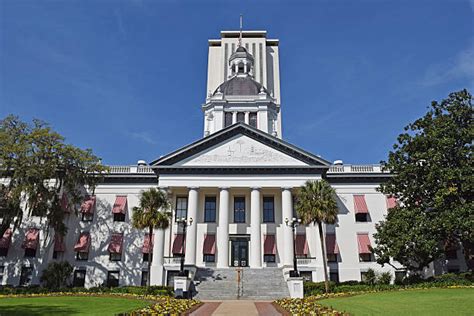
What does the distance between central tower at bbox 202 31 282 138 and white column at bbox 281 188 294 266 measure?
45.1 feet

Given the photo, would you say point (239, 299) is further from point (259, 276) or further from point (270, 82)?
point (270, 82)

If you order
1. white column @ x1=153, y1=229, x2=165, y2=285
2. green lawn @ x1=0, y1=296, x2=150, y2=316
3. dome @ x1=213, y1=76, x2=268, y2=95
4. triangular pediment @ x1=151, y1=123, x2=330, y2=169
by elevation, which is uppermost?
dome @ x1=213, y1=76, x2=268, y2=95

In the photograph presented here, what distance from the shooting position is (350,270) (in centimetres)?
3509

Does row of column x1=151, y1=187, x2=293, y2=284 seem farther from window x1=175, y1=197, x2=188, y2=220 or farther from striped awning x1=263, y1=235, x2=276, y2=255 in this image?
window x1=175, y1=197, x2=188, y2=220

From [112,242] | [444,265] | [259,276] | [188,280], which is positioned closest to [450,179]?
→ [444,265]

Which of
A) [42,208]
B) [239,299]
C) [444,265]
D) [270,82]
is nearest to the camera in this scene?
[239,299]

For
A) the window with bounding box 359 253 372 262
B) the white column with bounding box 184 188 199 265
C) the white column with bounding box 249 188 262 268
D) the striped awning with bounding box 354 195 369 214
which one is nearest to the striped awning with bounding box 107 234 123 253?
the white column with bounding box 184 188 199 265

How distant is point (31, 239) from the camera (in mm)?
35125

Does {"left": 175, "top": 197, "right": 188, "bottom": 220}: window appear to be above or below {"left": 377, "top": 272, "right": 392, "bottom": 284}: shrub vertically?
above

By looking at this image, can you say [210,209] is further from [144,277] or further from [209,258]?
[144,277]

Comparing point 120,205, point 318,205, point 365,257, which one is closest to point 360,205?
point 365,257

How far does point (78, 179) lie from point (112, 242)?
7.05 metres

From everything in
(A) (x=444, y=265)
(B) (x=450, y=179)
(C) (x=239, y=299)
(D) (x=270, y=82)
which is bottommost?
(C) (x=239, y=299)

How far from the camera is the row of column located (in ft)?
109
